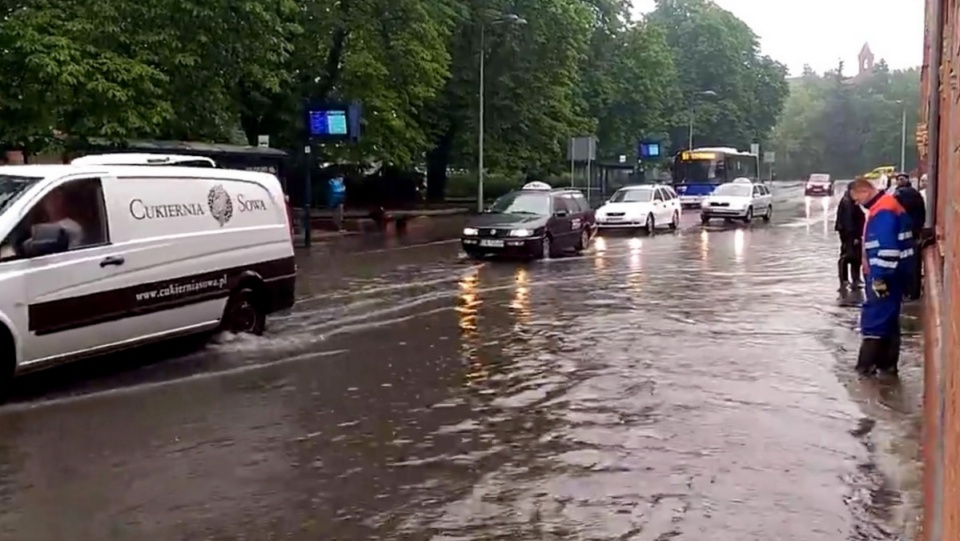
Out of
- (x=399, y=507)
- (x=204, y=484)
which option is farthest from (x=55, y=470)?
(x=399, y=507)

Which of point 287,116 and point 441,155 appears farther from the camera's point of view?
point 441,155

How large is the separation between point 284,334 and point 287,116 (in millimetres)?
25182

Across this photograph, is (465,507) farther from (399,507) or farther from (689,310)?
(689,310)

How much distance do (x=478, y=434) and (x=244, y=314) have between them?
4801mm

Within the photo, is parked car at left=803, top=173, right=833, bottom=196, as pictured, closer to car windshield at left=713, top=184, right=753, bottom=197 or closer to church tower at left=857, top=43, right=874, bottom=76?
car windshield at left=713, top=184, right=753, bottom=197

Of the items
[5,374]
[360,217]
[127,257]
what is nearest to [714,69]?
[360,217]

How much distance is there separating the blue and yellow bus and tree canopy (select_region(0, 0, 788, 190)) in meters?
5.32

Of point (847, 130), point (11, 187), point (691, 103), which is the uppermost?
point (691, 103)

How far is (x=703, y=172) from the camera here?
5569cm

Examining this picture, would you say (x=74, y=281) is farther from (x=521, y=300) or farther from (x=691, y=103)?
(x=691, y=103)

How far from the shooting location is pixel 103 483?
22.3ft

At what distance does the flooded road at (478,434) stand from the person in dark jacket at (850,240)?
9.63 ft

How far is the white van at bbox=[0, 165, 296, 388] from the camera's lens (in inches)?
357

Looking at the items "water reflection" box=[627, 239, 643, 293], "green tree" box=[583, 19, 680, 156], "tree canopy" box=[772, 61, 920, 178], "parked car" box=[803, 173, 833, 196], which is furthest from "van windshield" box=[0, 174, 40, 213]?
"tree canopy" box=[772, 61, 920, 178]
